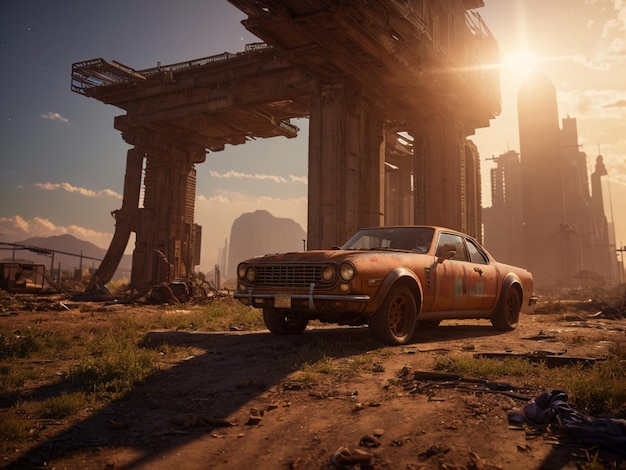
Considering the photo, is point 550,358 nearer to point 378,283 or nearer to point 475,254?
point 378,283

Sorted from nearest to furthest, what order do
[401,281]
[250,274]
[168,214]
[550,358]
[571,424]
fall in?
1. [571,424]
2. [550,358]
3. [401,281]
4. [250,274]
5. [168,214]

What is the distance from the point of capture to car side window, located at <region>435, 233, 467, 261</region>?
638cm

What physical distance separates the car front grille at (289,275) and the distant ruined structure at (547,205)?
223 ft

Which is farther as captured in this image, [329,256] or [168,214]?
[168,214]

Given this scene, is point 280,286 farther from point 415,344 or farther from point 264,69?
point 264,69

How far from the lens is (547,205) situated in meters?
100

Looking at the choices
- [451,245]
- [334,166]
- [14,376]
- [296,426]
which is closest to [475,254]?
[451,245]

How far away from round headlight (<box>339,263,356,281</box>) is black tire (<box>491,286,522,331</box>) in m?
3.68

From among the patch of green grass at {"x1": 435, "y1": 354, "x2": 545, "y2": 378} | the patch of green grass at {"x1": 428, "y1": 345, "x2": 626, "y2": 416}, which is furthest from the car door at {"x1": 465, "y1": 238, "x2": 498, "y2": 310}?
the patch of green grass at {"x1": 435, "y1": 354, "x2": 545, "y2": 378}

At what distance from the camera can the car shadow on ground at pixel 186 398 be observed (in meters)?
2.72

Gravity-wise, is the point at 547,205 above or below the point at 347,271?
above

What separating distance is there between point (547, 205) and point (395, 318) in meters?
107

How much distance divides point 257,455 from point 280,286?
3.11m

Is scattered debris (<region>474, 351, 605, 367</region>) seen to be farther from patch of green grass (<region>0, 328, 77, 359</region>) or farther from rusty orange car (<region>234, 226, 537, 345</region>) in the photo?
patch of green grass (<region>0, 328, 77, 359</region>)
